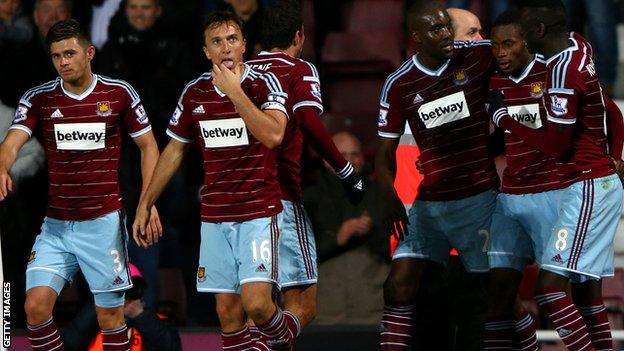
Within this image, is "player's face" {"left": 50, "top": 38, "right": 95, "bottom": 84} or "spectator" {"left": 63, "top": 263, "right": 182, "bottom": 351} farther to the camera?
"spectator" {"left": 63, "top": 263, "right": 182, "bottom": 351}

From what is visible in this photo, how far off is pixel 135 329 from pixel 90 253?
2.27 ft

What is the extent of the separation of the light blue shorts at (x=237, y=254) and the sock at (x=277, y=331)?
0.54ft

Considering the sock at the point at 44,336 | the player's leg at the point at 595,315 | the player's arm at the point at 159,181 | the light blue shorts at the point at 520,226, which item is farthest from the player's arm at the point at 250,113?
the player's leg at the point at 595,315

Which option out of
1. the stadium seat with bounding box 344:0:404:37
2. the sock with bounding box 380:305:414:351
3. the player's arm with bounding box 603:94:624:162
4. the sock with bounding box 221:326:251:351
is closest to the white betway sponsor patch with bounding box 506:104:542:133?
the player's arm with bounding box 603:94:624:162

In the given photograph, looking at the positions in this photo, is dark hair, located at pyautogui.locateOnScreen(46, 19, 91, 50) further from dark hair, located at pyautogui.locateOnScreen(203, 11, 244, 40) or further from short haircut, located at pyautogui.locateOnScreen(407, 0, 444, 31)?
short haircut, located at pyautogui.locateOnScreen(407, 0, 444, 31)

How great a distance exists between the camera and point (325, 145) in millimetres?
8242

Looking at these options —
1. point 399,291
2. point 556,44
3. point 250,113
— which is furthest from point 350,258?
point 250,113

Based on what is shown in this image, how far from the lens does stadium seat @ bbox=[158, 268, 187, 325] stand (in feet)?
33.2

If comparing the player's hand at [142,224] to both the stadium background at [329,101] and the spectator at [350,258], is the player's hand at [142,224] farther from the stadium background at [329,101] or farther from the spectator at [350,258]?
the spectator at [350,258]

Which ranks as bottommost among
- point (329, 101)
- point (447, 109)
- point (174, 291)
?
point (174, 291)

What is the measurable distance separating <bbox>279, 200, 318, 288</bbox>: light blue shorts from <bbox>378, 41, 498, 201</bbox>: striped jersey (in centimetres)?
59

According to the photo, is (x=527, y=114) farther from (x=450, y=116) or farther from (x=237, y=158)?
(x=237, y=158)

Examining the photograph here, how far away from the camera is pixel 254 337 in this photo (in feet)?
27.4

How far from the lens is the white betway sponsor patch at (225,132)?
7953mm
